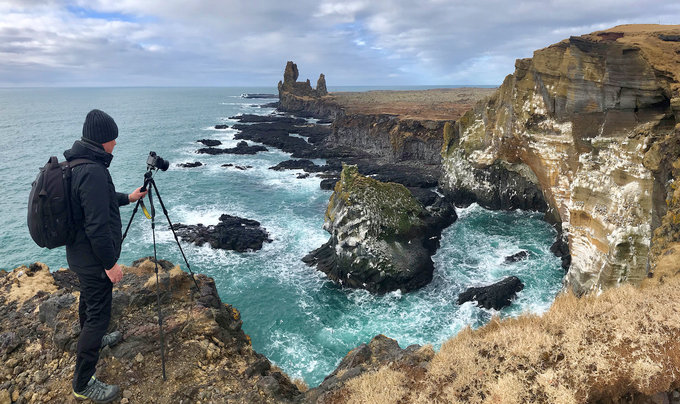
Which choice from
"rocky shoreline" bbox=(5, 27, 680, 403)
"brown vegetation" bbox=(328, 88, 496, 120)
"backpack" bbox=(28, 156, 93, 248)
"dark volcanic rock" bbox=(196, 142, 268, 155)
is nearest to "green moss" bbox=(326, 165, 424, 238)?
"rocky shoreline" bbox=(5, 27, 680, 403)

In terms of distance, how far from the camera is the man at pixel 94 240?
4.68 metres

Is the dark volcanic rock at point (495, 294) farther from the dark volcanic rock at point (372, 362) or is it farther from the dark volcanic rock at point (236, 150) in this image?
the dark volcanic rock at point (236, 150)

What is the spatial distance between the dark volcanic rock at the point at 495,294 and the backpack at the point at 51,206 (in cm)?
2015

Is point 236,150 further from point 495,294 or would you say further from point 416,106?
point 495,294

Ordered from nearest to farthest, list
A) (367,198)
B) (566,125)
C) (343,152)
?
1. (566,125)
2. (367,198)
3. (343,152)

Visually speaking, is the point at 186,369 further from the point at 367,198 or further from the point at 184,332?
the point at 367,198

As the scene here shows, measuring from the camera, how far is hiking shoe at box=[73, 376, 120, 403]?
5516mm

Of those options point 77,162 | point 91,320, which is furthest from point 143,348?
point 77,162

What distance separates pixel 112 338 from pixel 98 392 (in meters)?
1.33

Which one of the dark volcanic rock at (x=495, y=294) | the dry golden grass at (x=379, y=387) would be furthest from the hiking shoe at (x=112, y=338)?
the dark volcanic rock at (x=495, y=294)

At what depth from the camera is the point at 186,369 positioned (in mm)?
6539

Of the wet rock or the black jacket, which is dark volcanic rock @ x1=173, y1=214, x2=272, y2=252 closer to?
the wet rock

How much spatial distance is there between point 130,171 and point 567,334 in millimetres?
53920

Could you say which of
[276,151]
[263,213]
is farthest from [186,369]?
[276,151]
